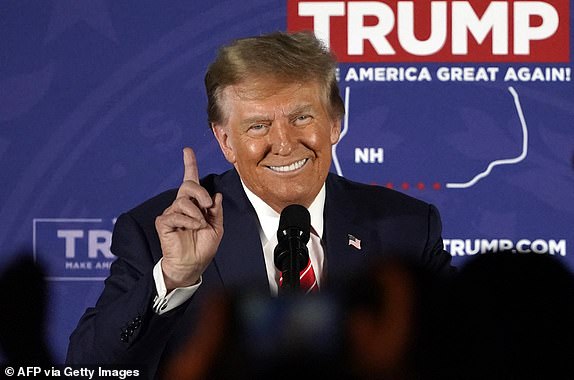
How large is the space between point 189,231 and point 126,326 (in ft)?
0.84

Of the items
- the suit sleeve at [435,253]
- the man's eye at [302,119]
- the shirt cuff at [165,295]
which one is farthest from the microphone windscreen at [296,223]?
the suit sleeve at [435,253]

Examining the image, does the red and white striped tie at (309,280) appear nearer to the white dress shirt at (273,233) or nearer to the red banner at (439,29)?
the white dress shirt at (273,233)

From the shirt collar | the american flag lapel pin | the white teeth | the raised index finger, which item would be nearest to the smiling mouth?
the white teeth

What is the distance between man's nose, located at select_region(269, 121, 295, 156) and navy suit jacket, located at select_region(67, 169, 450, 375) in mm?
164

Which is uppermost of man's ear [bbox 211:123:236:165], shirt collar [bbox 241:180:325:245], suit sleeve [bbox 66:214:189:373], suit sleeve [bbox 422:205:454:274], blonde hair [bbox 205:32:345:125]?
blonde hair [bbox 205:32:345:125]

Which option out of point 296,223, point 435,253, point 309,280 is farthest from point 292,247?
point 435,253

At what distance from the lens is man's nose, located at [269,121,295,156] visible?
2.16 meters

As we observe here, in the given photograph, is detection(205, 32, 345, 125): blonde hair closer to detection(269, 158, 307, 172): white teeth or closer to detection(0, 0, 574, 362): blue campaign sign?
detection(269, 158, 307, 172): white teeth

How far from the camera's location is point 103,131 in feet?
8.52

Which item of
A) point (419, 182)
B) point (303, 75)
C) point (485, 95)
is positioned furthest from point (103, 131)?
point (485, 95)

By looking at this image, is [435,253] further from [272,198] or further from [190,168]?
[190,168]

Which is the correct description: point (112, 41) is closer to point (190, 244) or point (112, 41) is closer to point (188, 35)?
point (188, 35)

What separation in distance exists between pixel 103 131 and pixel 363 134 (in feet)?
2.36

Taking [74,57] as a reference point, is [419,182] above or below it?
below
